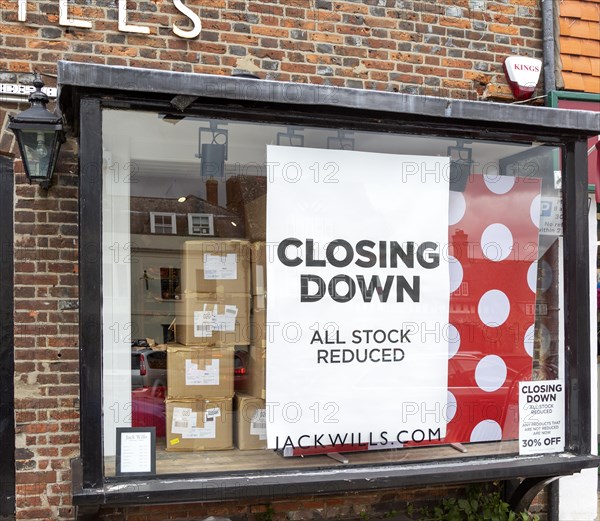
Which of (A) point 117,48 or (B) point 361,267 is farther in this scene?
(A) point 117,48

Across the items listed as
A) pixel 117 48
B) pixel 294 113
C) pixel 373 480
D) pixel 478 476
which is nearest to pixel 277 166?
pixel 294 113

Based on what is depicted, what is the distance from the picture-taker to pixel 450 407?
4340 millimetres

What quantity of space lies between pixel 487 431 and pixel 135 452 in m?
2.20

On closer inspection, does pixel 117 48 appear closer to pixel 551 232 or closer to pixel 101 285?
pixel 101 285

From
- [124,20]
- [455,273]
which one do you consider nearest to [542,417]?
[455,273]

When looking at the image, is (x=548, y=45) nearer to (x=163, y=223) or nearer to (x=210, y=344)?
(x=163, y=223)

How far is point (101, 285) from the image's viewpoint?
11.7ft

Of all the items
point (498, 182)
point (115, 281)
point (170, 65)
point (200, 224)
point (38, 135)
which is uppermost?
point (170, 65)

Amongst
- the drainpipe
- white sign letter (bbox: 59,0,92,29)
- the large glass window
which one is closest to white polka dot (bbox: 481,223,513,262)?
the large glass window

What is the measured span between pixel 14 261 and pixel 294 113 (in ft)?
6.42

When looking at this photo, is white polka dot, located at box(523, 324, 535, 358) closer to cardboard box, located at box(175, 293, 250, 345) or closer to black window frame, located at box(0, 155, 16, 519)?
cardboard box, located at box(175, 293, 250, 345)

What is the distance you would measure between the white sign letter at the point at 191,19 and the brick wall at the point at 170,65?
4 cm

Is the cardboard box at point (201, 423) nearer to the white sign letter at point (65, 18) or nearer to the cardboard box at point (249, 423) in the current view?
the cardboard box at point (249, 423)

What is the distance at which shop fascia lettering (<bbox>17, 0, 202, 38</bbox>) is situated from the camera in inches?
174
